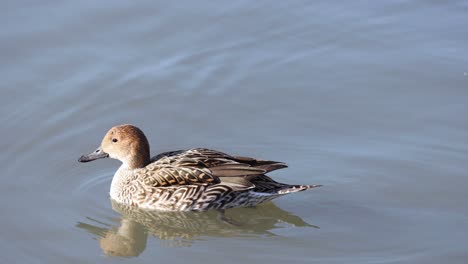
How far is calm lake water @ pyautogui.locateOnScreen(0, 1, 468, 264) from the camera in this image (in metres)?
10.2

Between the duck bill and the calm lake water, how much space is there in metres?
0.34

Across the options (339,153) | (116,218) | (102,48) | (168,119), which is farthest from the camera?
(102,48)

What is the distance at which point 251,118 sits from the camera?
12.5m

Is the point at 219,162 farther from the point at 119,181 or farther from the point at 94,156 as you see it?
the point at 94,156

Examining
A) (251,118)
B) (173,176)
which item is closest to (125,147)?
(173,176)

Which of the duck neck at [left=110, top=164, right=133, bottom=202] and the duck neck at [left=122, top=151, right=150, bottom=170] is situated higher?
the duck neck at [left=122, top=151, right=150, bottom=170]

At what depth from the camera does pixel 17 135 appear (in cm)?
1209

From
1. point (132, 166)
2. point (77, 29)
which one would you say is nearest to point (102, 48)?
point (77, 29)

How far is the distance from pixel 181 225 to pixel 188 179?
57 cm

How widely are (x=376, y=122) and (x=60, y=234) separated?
14.1 feet

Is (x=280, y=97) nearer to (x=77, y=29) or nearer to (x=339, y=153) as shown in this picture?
(x=339, y=153)

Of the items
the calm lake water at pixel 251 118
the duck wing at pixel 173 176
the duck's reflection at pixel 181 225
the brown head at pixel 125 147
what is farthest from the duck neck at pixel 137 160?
the duck's reflection at pixel 181 225

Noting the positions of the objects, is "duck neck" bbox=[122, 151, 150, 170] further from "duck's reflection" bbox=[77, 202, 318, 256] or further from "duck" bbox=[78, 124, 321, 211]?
"duck's reflection" bbox=[77, 202, 318, 256]

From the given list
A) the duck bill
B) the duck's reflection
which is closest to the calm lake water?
the duck's reflection
